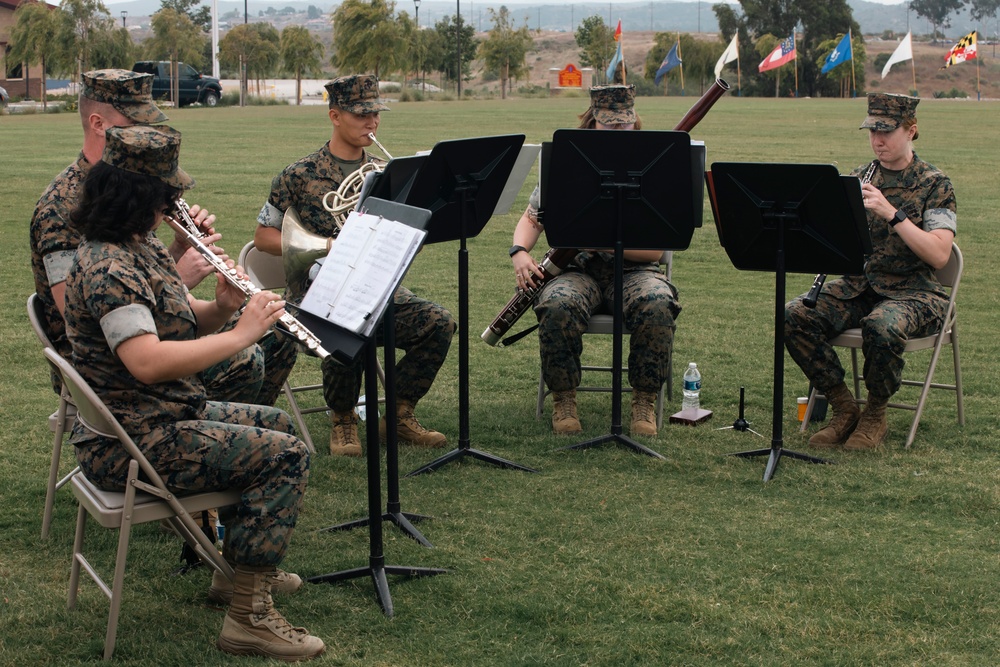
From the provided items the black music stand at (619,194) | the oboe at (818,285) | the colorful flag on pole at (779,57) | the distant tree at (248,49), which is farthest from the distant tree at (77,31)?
the oboe at (818,285)

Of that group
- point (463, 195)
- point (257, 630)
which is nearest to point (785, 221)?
point (463, 195)

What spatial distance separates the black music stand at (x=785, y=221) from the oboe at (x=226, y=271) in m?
2.42

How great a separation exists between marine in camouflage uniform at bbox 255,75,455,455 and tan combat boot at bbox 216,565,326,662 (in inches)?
84.9

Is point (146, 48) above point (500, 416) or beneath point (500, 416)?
above

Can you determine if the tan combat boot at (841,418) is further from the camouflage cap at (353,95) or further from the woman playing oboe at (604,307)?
the camouflage cap at (353,95)

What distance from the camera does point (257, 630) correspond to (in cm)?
383

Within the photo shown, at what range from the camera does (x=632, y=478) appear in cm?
564

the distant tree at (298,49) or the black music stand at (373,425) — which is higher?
the distant tree at (298,49)

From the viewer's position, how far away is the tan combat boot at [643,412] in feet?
20.7

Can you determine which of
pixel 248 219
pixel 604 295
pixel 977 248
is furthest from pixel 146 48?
pixel 604 295

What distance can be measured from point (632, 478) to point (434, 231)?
5.13 ft

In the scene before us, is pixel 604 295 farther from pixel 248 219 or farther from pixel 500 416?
pixel 248 219

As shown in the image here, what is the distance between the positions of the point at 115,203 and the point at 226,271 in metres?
0.52

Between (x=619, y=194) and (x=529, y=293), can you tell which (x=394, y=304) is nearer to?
(x=529, y=293)
